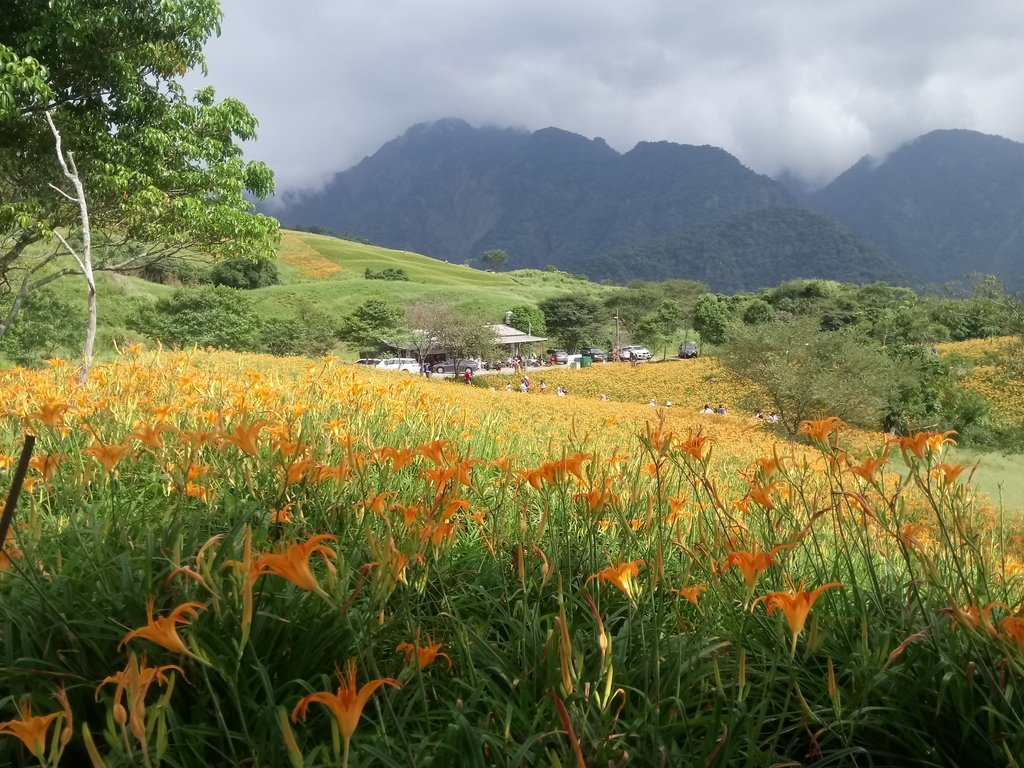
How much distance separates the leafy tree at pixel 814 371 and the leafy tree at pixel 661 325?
1102 inches

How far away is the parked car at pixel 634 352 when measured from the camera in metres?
49.7

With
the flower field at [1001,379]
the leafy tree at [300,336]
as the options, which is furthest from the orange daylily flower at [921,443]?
the leafy tree at [300,336]

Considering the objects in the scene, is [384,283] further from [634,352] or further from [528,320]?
[634,352]

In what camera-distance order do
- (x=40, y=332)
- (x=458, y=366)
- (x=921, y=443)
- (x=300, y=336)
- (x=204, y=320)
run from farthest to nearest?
(x=458, y=366), (x=300, y=336), (x=204, y=320), (x=40, y=332), (x=921, y=443)

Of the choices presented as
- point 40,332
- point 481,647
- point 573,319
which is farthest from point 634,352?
point 481,647

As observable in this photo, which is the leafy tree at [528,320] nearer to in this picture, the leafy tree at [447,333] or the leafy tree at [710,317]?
the leafy tree at [447,333]

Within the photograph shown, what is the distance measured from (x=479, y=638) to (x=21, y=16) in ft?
29.4

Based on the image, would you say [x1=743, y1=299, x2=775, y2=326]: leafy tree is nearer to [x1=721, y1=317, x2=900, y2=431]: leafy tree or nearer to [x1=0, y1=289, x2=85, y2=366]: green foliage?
[x1=721, y1=317, x2=900, y2=431]: leafy tree

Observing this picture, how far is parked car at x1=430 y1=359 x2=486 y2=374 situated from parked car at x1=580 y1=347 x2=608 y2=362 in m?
12.3

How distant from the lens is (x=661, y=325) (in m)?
47.7

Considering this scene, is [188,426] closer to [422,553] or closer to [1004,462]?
[422,553]

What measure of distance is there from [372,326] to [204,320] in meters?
16.0

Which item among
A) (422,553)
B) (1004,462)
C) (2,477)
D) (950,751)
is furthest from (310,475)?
(1004,462)

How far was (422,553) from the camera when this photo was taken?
3.80 ft
